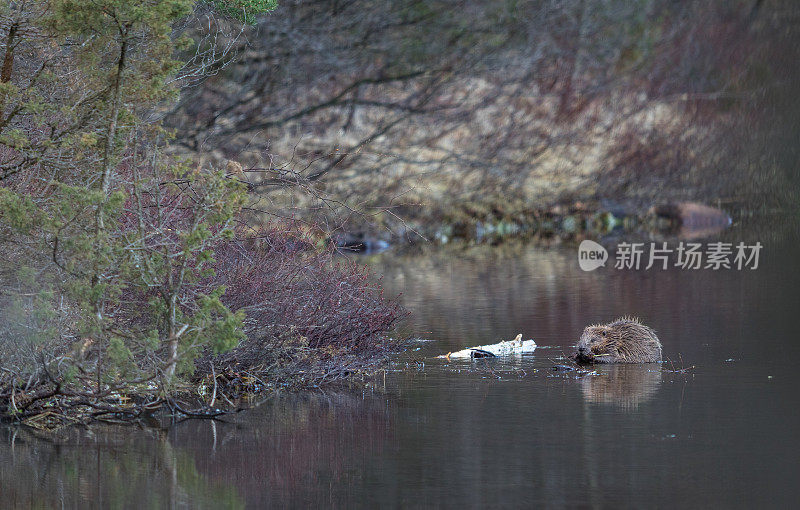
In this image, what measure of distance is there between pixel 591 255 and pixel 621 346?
42.3 feet

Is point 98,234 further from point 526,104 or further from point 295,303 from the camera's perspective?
point 526,104

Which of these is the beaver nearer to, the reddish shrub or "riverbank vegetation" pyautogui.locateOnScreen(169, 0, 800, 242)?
the reddish shrub

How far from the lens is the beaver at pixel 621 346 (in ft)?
35.9

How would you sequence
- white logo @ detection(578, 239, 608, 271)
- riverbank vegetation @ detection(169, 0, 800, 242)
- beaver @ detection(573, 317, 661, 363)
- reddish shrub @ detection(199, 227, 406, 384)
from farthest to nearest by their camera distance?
riverbank vegetation @ detection(169, 0, 800, 242) < white logo @ detection(578, 239, 608, 271) < beaver @ detection(573, 317, 661, 363) < reddish shrub @ detection(199, 227, 406, 384)

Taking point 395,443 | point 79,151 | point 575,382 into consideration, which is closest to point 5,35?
point 79,151

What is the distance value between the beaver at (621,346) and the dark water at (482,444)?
0.28 metres

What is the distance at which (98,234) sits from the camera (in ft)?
26.2

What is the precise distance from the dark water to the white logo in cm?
913

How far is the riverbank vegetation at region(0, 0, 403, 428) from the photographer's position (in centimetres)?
805

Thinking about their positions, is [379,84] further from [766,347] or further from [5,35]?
[5,35]
